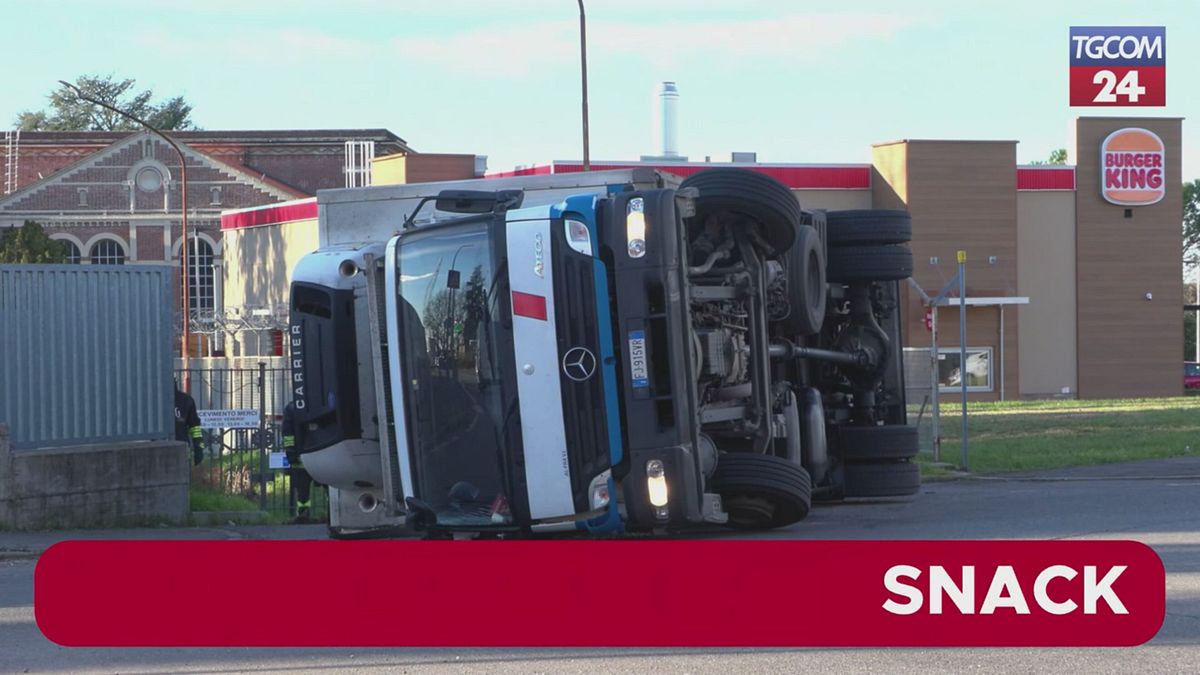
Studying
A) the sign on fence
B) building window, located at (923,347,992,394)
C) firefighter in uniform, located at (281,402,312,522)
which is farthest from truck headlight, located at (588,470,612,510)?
building window, located at (923,347,992,394)

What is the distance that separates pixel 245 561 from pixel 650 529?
250cm

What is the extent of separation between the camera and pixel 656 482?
935 cm

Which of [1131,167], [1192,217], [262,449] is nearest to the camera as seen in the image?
[262,449]

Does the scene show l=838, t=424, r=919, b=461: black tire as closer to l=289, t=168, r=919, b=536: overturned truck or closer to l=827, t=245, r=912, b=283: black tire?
l=827, t=245, r=912, b=283: black tire

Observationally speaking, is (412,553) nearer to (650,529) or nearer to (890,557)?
(650,529)

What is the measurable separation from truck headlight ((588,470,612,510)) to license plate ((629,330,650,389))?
58cm

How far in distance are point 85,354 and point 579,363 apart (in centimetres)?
757

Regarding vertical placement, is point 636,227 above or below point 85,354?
above

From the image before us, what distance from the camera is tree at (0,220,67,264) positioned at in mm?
54469

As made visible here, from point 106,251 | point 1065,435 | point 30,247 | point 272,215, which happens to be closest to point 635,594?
point 1065,435

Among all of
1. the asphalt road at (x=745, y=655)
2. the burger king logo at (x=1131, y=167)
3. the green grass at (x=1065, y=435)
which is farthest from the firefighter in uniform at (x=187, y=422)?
the burger king logo at (x=1131, y=167)

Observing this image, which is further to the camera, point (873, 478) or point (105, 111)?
point (105, 111)

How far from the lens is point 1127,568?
845 centimetres

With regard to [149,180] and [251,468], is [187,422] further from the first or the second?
[149,180]
